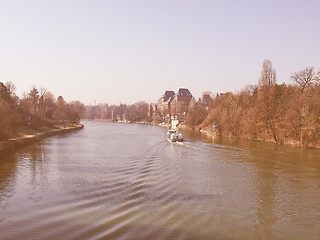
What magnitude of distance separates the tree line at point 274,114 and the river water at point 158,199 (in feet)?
50.6

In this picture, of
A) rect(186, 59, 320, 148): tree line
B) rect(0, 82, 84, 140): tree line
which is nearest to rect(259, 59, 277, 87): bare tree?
rect(186, 59, 320, 148): tree line

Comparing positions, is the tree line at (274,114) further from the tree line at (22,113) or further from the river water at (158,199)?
the tree line at (22,113)

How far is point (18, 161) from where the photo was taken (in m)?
34.0

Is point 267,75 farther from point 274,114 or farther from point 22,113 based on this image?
point 22,113

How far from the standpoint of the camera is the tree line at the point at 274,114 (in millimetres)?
47281

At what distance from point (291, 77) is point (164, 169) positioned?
6156 cm

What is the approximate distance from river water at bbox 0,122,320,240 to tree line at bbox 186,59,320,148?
15.4m

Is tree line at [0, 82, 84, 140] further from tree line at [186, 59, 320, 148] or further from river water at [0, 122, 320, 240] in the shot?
tree line at [186, 59, 320, 148]

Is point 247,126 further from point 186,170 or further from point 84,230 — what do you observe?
point 84,230

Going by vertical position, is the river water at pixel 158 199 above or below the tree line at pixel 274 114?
below

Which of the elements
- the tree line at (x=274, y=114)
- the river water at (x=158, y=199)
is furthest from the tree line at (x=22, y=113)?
the tree line at (x=274, y=114)

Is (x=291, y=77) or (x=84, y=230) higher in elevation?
(x=291, y=77)

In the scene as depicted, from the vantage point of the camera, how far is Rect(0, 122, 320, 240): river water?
14812 mm

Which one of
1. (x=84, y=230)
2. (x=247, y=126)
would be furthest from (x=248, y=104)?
(x=84, y=230)
